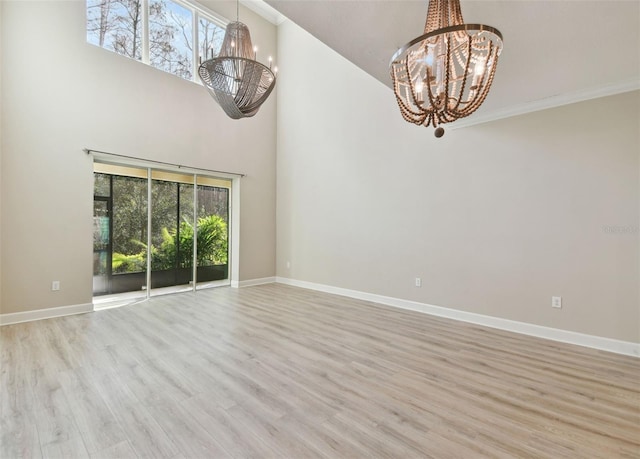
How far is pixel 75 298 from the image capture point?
4.31 metres

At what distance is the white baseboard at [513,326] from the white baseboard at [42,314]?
13.7 feet

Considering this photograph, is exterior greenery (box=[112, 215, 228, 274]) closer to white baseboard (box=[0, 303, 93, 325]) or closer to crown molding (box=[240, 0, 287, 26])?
white baseboard (box=[0, 303, 93, 325])

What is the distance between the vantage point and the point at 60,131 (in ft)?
13.7

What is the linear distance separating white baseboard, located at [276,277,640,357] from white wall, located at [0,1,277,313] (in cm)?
441

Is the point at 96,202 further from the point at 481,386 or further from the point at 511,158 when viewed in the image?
the point at 511,158

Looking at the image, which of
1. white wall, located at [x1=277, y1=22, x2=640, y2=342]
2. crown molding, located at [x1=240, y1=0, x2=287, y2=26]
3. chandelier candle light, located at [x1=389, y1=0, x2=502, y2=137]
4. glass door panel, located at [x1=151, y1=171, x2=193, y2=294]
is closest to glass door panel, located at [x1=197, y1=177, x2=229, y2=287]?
glass door panel, located at [x1=151, y1=171, x2=193, y2=294]

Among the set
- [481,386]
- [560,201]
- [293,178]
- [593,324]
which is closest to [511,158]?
[560,201]

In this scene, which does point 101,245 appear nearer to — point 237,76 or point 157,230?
point 157,230

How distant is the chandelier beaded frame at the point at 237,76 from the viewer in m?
2.78

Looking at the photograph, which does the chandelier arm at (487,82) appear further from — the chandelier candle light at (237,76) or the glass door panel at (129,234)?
the glass door panel at (129,234)

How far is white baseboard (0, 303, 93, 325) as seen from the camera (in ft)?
12.5

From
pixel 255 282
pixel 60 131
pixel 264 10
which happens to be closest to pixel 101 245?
pixel 60 131

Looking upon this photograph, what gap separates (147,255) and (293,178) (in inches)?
128

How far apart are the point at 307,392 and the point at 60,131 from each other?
492cm
